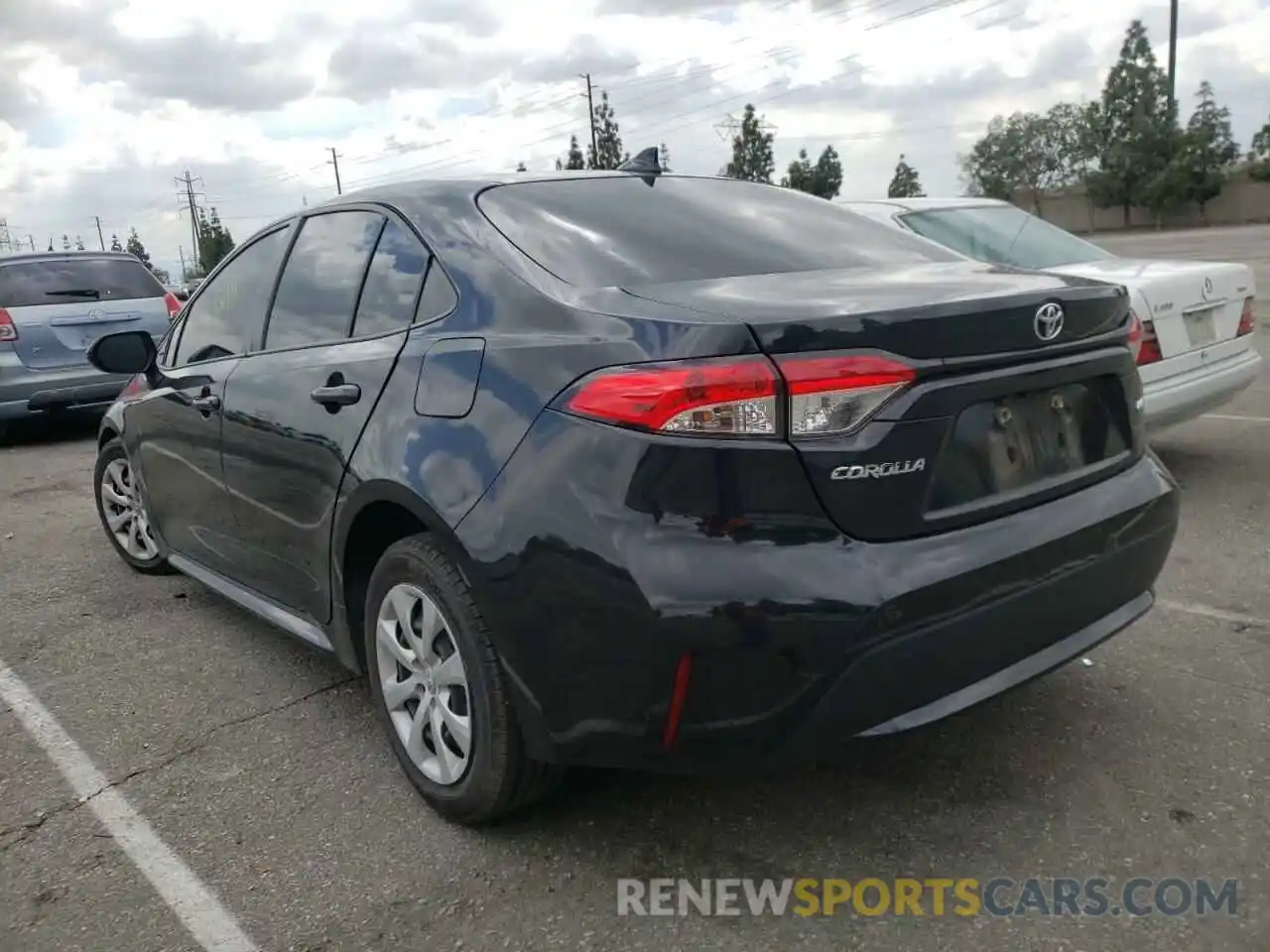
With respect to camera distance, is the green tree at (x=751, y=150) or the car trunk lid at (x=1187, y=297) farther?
the green tree at (x=751, y=150)

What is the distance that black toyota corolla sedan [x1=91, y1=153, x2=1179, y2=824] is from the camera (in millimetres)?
2176

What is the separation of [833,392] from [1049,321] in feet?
2.13

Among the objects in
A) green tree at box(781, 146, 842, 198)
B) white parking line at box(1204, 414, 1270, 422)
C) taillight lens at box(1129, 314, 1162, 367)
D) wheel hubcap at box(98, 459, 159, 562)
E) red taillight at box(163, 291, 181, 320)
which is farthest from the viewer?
green tree at box(781, 146, 842, 198)

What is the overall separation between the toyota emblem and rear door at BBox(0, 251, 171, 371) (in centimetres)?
802

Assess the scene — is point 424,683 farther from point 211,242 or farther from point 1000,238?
point 211,242

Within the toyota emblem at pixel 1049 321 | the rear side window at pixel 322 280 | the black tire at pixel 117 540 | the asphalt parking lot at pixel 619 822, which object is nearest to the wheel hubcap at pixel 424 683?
the asphalt parking lot at pixel 619 822

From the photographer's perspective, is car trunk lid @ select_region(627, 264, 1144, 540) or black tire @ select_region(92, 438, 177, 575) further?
black tire @ select_region(92, 438, 177, 575)

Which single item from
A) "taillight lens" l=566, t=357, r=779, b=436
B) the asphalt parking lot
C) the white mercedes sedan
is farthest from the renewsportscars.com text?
the white mercedes sedan

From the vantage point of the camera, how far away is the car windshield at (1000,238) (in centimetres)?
612

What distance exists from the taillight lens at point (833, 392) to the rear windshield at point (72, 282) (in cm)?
862

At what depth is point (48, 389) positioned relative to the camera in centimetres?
891

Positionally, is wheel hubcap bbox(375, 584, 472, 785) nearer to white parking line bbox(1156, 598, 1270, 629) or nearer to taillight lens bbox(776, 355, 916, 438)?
taillight lens bbox(776, 355, 916, 438)

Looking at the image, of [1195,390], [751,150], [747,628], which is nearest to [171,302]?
[1195,390]

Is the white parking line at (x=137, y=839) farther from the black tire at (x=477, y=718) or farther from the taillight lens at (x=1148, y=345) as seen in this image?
the taillight lens at (x=1148, y=345)
